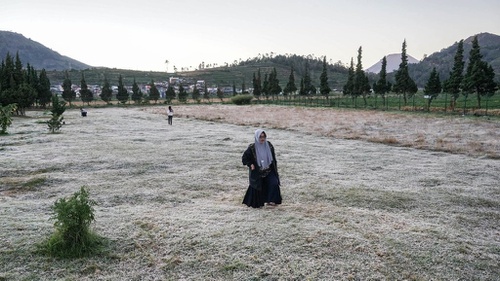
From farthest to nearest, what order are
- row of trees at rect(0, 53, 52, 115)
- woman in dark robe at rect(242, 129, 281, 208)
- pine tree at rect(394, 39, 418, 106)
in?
pine tree at rect(394, 39, 418, 106) < row of trees at rect(0, 53, 52, 115) < woman in dark robe at rect(242, 129, 281, 208)

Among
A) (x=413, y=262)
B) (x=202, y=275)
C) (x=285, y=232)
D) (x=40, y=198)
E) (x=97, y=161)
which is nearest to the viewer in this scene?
(x=202, y=275)

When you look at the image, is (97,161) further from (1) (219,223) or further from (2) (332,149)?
(2) (332,149)

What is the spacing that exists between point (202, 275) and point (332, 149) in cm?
1741

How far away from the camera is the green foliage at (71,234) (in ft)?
22.1

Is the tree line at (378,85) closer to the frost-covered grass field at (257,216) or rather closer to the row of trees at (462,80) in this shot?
the row of trees at (462,80)

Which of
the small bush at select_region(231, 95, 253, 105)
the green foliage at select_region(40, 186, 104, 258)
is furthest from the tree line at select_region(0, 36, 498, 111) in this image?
the green foliage at select_region(40, 186, 104, 258)

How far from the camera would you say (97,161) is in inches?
651

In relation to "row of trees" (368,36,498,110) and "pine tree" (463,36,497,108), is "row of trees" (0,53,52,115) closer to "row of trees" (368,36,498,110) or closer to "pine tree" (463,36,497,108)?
"row of trees" (368,36,498,110)

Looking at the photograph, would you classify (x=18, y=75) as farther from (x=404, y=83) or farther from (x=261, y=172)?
(x=404, y=83)

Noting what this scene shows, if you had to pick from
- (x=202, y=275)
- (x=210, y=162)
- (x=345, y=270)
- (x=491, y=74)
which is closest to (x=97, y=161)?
(x=210, y=162)

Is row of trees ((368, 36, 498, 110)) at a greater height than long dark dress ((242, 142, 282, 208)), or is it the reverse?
row of trees ((368, 36, 498, 110))

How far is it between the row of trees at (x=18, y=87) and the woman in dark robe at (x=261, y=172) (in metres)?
45.2

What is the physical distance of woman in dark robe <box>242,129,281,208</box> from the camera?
9.17 m

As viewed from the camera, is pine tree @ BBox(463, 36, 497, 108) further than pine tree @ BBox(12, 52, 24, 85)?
No
